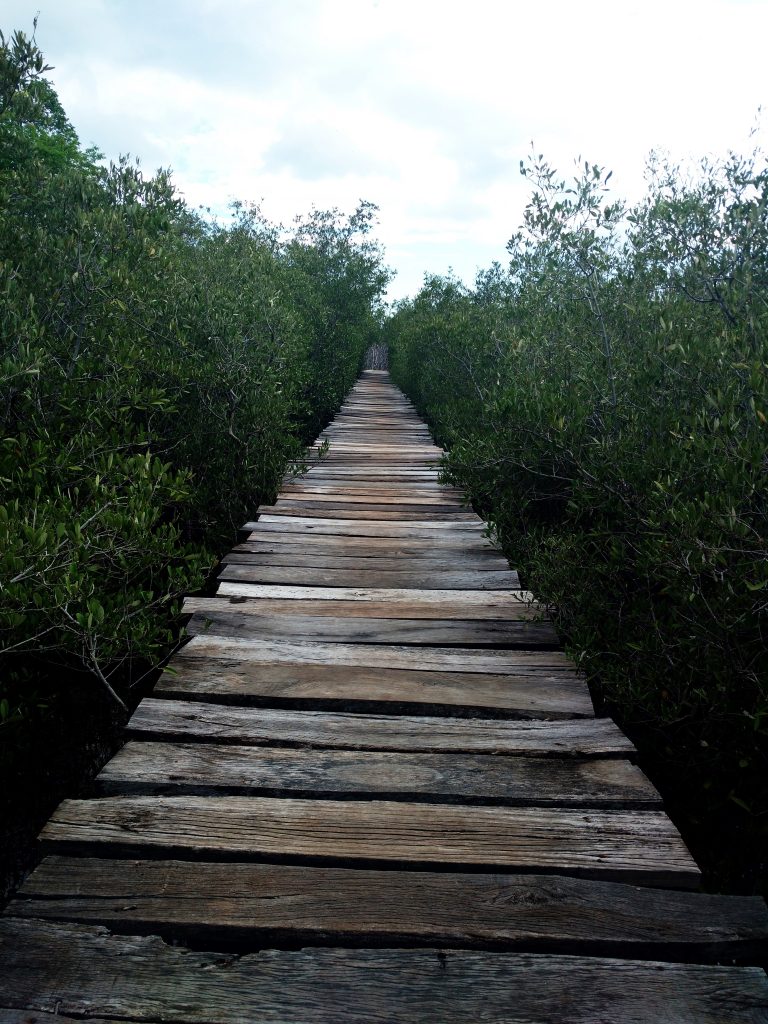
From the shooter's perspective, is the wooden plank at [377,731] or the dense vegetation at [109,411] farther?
the dense vegetation at [109,411]

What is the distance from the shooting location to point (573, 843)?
7.14 ft

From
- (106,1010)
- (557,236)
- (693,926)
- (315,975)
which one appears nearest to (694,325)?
(557,236)

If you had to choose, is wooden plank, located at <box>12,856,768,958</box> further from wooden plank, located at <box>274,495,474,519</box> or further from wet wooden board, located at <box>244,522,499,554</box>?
wooden plank, located at <box>274,495,474,519</box>

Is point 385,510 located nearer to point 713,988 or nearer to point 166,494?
point 166,494

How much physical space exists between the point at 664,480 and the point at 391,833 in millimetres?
2380

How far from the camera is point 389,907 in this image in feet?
6.27

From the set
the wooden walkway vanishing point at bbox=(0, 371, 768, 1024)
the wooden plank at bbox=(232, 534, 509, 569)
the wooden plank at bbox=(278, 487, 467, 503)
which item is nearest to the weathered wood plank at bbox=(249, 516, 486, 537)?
the wooden plank at bbox=(232, 534, 509, 569)

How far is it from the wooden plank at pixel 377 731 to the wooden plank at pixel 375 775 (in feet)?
0.18

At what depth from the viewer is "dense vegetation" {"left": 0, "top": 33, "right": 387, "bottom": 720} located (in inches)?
127

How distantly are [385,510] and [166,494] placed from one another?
2.72 m

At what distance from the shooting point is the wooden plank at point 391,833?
82.7 inches

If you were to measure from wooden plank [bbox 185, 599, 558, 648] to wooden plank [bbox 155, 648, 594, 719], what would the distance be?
0.36 m

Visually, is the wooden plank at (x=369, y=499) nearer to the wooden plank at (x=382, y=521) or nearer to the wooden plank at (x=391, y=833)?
the wooden plank at (x=382, y=521)

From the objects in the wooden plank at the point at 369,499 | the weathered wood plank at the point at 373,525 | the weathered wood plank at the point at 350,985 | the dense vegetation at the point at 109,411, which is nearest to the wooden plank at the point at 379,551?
the weathered wood plank at the point at 373,525
